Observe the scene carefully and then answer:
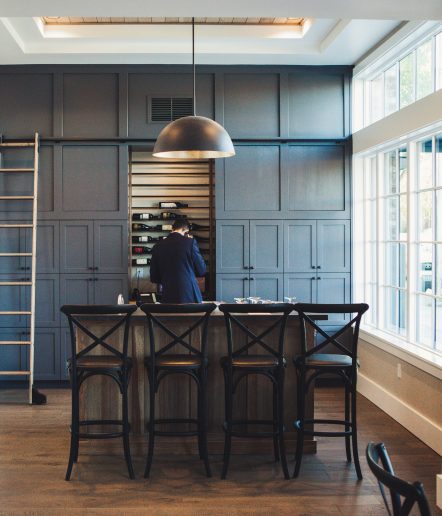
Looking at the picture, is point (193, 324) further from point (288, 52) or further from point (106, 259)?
point (288, 52)

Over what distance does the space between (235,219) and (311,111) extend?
1.45m

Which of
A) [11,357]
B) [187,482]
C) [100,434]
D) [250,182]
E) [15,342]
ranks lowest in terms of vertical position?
[187,482]

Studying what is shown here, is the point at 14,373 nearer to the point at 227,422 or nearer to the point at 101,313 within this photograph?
the point at 101,313

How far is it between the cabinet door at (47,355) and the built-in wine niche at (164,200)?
1.18 metres

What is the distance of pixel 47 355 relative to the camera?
7.17m

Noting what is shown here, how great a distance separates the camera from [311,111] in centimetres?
731

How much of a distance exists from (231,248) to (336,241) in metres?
1.16

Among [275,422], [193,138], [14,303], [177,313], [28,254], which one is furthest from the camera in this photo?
[14,303]

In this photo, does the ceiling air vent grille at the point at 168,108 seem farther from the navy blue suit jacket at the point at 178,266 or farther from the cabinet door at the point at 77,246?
the navy blue suit jacket at the point at 178,266

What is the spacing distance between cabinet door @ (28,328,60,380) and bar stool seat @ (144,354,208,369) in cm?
290

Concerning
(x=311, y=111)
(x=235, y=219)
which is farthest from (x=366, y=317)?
(x=311, y=111)

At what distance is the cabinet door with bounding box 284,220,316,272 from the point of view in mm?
7258

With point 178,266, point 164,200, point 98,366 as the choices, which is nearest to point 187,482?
point 98,366

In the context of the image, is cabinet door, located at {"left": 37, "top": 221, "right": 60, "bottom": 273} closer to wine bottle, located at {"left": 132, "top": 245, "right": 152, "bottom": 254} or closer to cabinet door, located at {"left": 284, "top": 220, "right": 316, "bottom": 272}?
wine bottle, located at {"left": 132, "top": 245, "right": 152, "bottom": 254}
